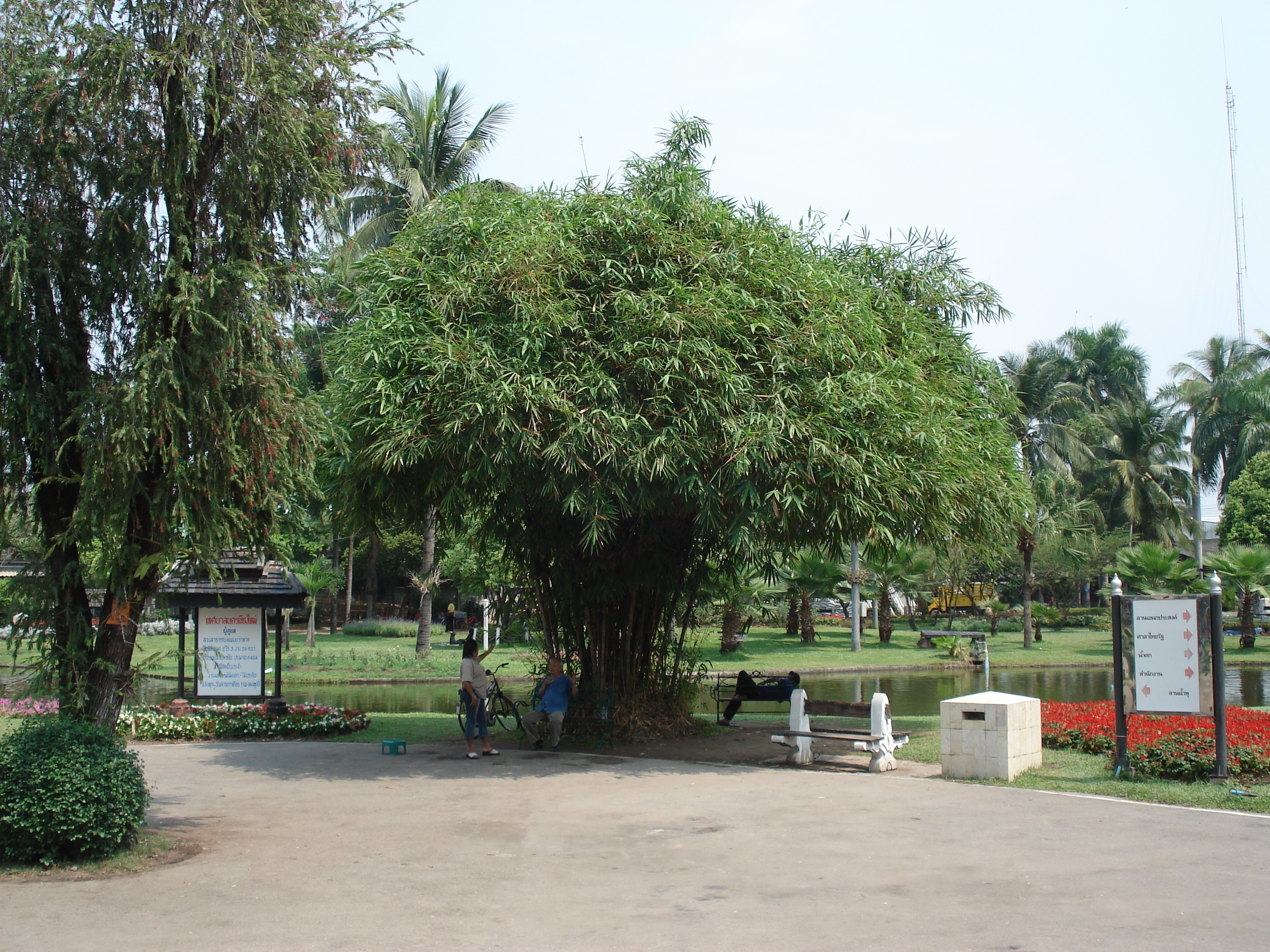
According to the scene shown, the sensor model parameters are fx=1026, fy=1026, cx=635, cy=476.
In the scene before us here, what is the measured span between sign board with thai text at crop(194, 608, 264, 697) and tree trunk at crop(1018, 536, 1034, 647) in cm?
2843

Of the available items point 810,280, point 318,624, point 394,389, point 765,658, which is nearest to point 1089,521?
point 765,658

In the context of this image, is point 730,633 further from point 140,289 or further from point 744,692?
point 140,289

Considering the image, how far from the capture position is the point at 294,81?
8.35 meters

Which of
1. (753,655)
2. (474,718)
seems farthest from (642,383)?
(753,655)

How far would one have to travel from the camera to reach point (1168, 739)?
428 inches

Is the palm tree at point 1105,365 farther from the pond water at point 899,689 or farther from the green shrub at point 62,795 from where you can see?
the green shrub at point 62,795

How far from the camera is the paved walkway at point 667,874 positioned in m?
6.07

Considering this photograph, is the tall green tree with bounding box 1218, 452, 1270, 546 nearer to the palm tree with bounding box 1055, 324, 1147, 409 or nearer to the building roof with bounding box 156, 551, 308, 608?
the palm tree with bounding box 1055, 324, 1147, 409

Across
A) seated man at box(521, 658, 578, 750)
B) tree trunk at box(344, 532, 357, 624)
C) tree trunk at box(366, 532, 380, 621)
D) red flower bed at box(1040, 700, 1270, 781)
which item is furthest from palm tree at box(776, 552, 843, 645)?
tree trunk at box(366, 532, 380, 621)

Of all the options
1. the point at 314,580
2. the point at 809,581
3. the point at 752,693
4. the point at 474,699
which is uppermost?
the point at 314,580

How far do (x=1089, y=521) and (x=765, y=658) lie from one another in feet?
89.9

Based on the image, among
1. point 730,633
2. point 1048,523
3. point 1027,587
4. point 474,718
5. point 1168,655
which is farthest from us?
point 1027,587

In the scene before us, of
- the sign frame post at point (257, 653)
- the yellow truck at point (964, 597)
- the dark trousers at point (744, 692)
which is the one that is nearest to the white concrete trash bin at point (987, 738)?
the dark trousers at point (744, 692)

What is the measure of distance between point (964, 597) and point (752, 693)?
4046 cm
